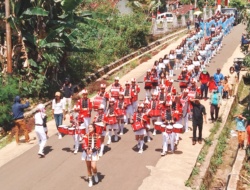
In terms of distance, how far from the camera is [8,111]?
17.4 m

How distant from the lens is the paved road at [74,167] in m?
12.1

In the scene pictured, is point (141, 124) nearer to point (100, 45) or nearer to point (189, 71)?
point (189, 71)

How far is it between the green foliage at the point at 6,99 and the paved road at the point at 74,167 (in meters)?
2.63

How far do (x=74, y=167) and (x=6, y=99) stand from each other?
5779 mm

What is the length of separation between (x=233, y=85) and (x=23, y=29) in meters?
10.4

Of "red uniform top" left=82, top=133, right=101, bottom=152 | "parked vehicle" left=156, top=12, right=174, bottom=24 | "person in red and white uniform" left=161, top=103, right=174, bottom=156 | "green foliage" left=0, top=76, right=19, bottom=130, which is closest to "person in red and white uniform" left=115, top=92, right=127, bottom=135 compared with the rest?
"person in red and white uniform" left=161, top=103, right=174, bottom=156

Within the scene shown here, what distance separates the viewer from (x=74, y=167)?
519 inches

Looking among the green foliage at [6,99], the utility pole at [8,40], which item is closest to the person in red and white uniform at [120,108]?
the green foliage at [6,99]

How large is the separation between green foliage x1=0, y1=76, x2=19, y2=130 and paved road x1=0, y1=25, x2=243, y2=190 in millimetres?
2627

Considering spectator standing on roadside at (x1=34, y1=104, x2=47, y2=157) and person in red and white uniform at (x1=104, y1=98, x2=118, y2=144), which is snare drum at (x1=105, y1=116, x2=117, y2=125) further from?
spectator standing on roadside at (x1=34, y1=104, x2=47, y2=157)

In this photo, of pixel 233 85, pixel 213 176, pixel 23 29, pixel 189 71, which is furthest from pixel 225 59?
pixel 213 176

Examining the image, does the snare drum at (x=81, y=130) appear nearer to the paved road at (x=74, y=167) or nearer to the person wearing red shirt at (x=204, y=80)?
the paved road at (x=74, y=167)

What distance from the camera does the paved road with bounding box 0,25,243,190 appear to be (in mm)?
12148

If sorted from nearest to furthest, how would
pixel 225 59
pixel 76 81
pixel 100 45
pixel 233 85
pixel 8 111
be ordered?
pixel 8 111
pixel 233 85
pixel 76 81
pixel 225 59
pixel 100 45
